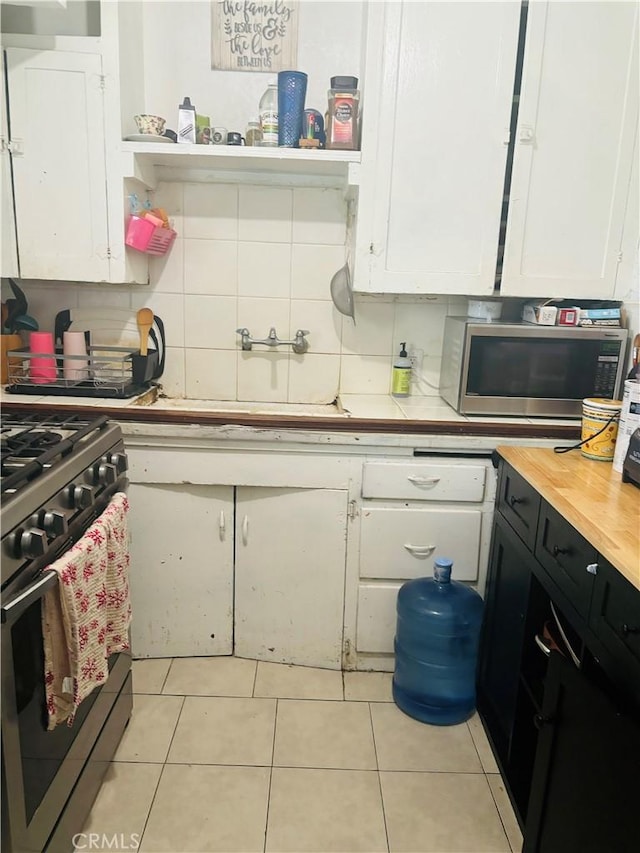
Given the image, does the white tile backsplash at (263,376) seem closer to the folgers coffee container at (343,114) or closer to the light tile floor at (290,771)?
the folgers coffee container at (343,114)

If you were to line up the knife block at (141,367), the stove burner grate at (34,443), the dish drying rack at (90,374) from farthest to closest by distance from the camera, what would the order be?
the knife block at (141,367), the dish drying rack at (90,374), the stove burner grate at (34,443)

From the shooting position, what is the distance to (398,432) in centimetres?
194

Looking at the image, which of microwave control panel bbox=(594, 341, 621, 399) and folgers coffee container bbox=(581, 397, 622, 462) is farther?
microwave control panel bbox=(594, 341, 621, 399)

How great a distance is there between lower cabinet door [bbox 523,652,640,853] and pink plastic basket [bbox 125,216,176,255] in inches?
67.7

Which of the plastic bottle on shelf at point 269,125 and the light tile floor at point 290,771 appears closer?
the light tile floor at point 290,771

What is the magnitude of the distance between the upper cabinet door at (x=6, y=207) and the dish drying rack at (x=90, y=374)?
291 millimetres

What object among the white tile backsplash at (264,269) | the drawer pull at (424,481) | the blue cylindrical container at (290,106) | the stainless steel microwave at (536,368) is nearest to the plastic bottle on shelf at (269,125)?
the blue cylindrical container at (290,106)

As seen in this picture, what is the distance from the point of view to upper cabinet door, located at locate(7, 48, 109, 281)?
6.21 ft

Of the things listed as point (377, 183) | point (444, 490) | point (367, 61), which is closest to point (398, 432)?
point (444, 490)

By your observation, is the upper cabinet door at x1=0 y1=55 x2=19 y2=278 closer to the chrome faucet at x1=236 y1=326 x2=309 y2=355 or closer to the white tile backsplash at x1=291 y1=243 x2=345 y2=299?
the chrome faucet at x1=236 y1=326 x2=309 y2=355

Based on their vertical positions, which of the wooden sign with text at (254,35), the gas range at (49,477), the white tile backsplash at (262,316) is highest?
the wooden sign with text at (254,35)

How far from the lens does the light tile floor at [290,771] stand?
1.51 m

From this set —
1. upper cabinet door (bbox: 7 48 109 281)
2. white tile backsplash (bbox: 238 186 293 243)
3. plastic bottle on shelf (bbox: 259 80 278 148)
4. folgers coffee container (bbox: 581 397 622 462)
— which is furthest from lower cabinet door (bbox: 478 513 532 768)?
upper cabinet door (bbox: 7 48 109 281)

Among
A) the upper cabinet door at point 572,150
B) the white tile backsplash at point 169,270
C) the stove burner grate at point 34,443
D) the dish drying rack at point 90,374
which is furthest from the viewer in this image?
the white tile backsplash at point 169,270
